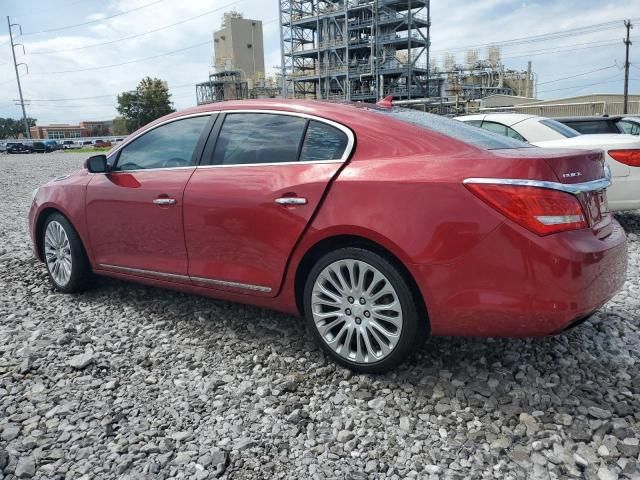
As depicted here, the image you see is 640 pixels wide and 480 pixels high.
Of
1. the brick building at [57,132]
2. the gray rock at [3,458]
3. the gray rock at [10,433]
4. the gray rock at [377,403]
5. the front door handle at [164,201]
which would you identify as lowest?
the gray rock at [377,403]

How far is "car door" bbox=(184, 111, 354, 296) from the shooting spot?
298 centimetres

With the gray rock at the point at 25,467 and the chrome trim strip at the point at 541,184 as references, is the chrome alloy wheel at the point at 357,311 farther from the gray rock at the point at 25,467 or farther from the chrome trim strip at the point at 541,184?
the gray rock at the point at 25,467

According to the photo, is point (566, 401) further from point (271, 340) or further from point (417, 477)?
point (271, 340)

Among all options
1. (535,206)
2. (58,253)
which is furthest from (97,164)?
(535,206)

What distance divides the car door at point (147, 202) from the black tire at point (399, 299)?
1.18 metres

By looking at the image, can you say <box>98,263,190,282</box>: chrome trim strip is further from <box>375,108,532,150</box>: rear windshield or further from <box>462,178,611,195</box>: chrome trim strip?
<box>462,178,611,195</box>: chrome trim strip

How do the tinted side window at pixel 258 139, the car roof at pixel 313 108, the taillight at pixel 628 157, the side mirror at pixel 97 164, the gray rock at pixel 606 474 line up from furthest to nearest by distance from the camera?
the taillight at pixel 628 157, the side mirror at pixel 97 164, the tinted side window at pixel 258 139, the car roof at pixel 313 108, the gray rock at pixel 606 474

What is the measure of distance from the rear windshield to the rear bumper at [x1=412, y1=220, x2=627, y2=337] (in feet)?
2.16

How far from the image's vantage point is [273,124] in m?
3.33

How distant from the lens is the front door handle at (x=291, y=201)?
2.94 meters

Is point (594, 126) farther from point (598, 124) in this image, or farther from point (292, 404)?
point (292, 404)

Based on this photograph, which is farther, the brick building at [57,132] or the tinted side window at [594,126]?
the brick building at [57,132]

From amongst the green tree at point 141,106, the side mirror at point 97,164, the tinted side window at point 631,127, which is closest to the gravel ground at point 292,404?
the side mirror at point 97,164

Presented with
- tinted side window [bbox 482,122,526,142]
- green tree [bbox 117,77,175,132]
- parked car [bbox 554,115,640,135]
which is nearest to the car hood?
tinted side window [bbox 482,122,526,142]
